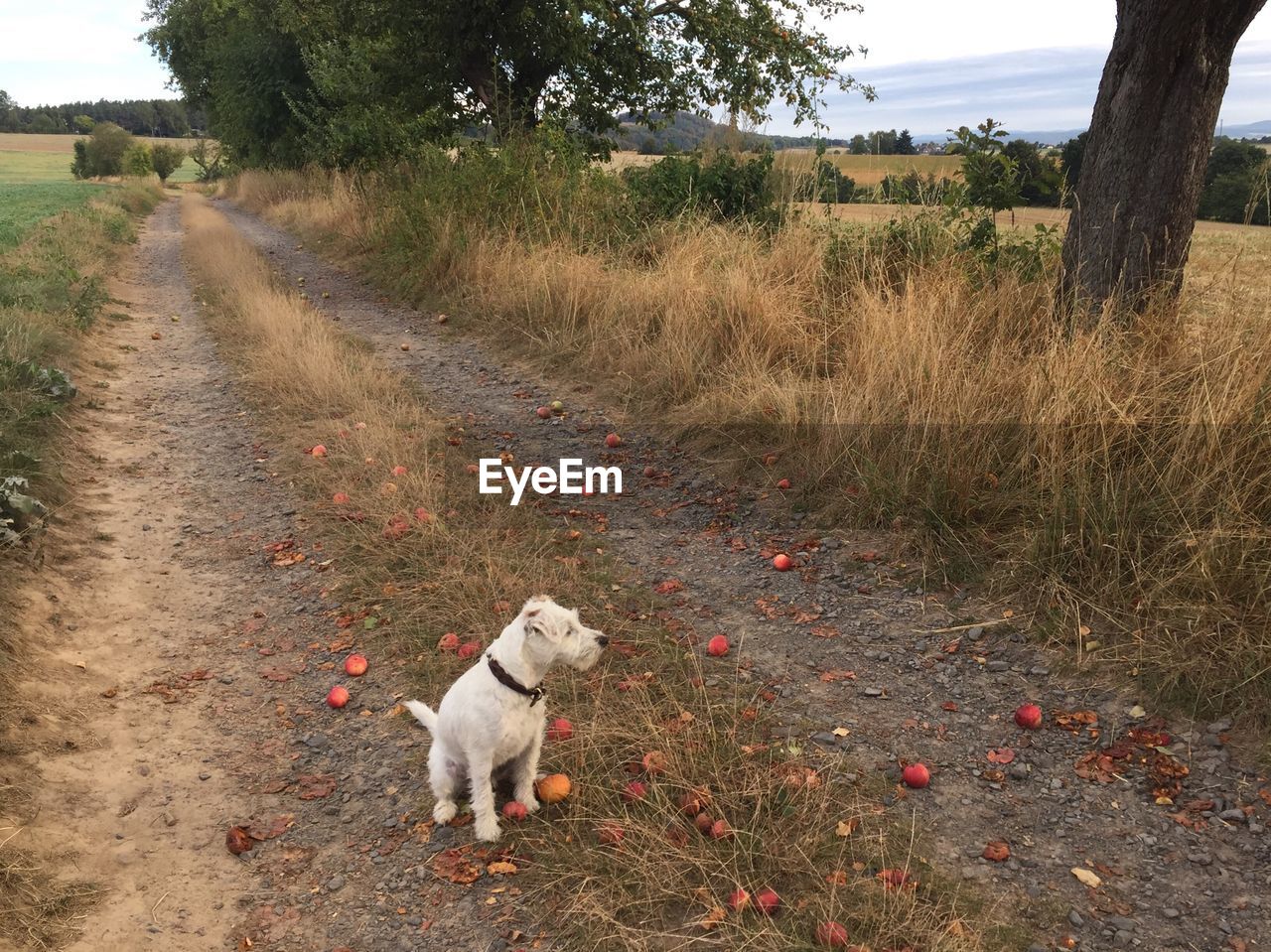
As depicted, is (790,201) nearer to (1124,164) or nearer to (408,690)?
(1124,164)

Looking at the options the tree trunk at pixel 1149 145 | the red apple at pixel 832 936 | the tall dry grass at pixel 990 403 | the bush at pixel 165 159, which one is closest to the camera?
the red apple at pixel 832 936

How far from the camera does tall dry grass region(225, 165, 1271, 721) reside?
144 inches

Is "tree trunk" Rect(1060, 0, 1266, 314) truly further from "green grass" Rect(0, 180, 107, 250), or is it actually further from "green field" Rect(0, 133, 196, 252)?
"green field" Rect(0, 133, 196, 252)

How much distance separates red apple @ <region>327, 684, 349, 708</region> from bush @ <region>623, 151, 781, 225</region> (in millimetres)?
7814

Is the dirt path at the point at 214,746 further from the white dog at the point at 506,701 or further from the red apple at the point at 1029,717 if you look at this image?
the red apple at the point at 1029,717

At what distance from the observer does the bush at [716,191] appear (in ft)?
34.0

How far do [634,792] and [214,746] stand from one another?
1888 millimetres

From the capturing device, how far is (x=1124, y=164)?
5277 millimetres

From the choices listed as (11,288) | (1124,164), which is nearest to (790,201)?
(1124,164)

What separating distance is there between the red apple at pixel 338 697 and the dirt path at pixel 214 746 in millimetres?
56

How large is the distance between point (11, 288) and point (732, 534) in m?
10.5

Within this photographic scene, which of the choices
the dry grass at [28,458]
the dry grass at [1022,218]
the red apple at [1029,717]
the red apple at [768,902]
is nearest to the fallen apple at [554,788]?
the red apple at [768,902]

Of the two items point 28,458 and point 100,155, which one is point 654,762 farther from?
point 100,155

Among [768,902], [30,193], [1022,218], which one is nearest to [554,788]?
[768,902]
